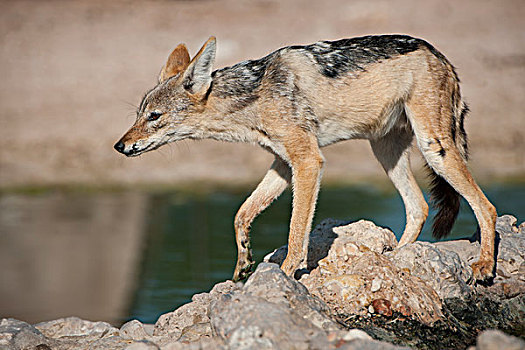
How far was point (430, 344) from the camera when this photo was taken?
554 cm

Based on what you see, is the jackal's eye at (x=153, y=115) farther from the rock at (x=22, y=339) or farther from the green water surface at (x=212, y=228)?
the green water surface at (x=212, y=228)

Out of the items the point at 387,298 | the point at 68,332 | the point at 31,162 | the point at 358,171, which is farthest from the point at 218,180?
the point at 387,298

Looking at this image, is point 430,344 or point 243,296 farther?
point 430,344

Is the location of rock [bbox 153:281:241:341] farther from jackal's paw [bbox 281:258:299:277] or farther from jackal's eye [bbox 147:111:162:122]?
jackal's eye [bbox 147:111:162:122]

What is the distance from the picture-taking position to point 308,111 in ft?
21.8

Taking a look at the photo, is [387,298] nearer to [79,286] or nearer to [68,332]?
[68,332]

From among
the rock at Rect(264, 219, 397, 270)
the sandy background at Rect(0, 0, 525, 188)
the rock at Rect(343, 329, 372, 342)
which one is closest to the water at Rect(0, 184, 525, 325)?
the sandy background at Rect(0, 0, 525, 188)

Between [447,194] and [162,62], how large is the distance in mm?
10734

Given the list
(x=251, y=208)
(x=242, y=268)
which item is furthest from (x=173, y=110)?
(x=242, y=268)

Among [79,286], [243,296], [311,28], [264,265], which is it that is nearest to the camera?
[243,296]

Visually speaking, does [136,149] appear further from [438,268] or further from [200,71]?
[438,268]

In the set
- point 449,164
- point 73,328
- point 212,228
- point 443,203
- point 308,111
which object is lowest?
point 73,328

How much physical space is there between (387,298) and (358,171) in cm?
816

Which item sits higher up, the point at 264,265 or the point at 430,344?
the point at 264,265
